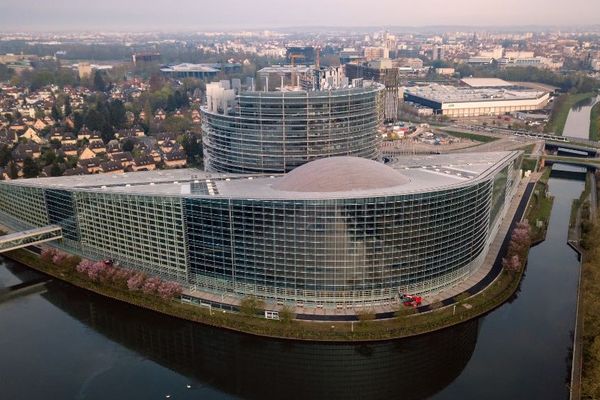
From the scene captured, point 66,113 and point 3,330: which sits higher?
point 66,113

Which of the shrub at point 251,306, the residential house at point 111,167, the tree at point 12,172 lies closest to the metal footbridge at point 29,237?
the shrub at point 251,306

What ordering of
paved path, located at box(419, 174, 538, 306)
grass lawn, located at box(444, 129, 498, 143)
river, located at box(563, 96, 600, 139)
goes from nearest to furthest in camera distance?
paved path, located at box(419, 174, 538, 306), grass lawn, located at box(444, 129, 498, 143), river, located at box(563, 96, 600, 139)

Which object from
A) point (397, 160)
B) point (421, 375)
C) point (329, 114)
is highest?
point (329, 114)

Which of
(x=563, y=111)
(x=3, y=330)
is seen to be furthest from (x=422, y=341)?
(x=563, y=111)

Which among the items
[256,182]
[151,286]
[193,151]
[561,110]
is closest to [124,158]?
[193,151]

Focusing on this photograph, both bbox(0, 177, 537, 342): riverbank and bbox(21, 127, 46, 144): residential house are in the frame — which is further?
bbox(21, 127, 46, 144): residential house

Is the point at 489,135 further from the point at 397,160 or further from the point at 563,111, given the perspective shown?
the point at 397,160

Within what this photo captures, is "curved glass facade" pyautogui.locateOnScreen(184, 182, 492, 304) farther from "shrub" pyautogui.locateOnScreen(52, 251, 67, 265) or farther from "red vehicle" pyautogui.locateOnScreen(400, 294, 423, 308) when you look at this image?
"shrub" pyautogui.locateOnScreen(52, 251, 67, 265)

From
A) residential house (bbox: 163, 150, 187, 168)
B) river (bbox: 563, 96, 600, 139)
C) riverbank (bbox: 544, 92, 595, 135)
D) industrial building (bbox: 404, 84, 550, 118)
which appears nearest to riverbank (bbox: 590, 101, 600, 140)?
river (bbox: 563, 96, 600, 139)
